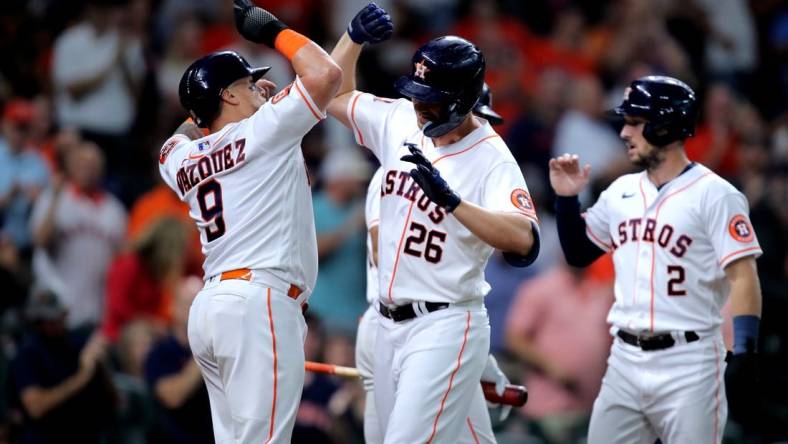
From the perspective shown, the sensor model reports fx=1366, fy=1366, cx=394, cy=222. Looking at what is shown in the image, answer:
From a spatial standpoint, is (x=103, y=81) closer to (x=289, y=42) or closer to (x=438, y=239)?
(x=289, y=42)

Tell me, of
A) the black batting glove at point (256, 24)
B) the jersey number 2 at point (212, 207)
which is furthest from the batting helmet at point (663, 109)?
the jersey number 2 at point (212, 207)

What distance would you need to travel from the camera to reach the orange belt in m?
5.76

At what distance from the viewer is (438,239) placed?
5.82 meters

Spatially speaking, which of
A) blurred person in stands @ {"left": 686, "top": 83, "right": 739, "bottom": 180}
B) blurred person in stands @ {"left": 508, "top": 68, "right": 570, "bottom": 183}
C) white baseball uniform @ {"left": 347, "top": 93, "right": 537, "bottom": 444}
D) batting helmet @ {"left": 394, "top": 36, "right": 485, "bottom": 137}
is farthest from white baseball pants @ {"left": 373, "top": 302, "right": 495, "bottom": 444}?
blurred person in stands @ {"left": 686, "top": 83, "right": 739, "bottom": 180}

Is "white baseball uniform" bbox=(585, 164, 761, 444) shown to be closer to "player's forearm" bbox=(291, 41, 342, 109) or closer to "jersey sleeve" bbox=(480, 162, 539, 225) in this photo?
"jersey sleeve" bbox=(480, 162, 539, 225)

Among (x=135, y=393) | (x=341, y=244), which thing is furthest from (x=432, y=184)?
(x=341, y=244)

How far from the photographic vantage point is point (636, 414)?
6352 mm

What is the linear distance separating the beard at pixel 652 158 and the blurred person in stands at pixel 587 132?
4676 millimetres

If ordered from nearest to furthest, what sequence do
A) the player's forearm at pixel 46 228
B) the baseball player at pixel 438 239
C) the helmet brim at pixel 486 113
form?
the baseball player at pixel 438 239 → the helmet brim at pixel 486 113 → the player's forearm at pixel 46 228

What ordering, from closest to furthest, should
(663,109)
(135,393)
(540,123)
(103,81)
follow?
(663,109), (135,393), (103,81), (540,123)

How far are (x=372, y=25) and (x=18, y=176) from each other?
542 centimetres

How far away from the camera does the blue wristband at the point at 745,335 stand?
6.07m

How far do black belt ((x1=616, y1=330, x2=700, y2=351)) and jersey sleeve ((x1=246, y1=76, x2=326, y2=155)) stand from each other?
1860 millimetres

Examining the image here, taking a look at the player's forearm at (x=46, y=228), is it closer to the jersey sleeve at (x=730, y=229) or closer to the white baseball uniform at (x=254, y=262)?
the white baseball uniform at (x=254, y=262)
